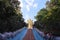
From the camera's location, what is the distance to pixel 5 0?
1109 inches

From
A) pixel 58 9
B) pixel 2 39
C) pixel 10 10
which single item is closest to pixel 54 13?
pixel 58 9

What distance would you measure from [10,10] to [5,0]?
305 centimetres

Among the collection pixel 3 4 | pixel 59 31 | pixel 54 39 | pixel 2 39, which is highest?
pixel 3 4

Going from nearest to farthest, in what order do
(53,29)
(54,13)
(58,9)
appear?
1. (58,9)
2. (54,13)
3. (53,29)

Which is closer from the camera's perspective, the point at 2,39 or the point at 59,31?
the point at 2,39

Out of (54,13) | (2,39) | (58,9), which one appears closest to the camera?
(2,39)

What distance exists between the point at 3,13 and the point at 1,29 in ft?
6.16

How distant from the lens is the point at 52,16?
2986 cm

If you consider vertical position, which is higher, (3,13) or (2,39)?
(3,13)

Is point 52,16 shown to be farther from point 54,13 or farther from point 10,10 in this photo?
point 10,10

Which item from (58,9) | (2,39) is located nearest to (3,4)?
(58,9)

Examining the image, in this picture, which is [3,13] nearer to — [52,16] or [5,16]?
[5,16]

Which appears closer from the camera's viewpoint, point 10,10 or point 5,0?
point 5,0

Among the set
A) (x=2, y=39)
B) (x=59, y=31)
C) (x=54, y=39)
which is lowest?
(x=2, y=39)
